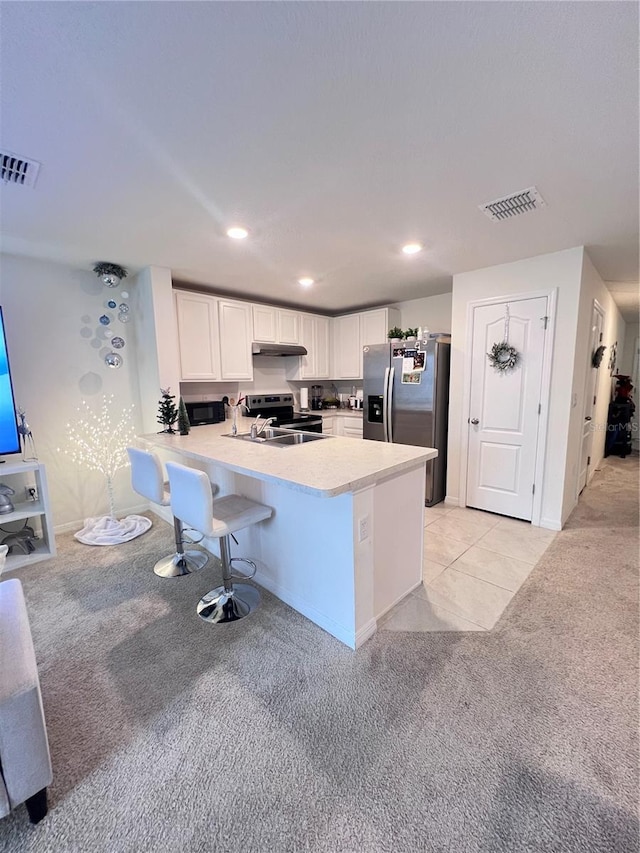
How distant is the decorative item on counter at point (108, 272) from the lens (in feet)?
10.2

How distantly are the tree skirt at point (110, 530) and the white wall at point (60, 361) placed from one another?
0.83 ft

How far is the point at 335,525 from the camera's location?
1.82m

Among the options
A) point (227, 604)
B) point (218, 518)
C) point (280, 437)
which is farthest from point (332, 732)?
point (280, 437)

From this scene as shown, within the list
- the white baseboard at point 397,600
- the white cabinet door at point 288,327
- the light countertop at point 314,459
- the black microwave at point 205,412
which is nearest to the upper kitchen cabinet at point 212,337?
the black microwave at point 205,412

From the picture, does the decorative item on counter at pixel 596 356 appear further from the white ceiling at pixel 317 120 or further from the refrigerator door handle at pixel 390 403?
the refrigerator door handle at pixel 390 403

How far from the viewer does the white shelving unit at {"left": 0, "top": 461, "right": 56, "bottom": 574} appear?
2.70m

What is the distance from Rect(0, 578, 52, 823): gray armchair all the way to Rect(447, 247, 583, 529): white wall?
3.67 meters

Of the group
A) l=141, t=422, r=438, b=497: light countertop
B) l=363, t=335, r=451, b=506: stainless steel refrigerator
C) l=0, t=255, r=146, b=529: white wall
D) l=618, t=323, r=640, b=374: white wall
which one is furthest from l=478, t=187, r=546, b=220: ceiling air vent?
l=618, t=323, r=640, b=374: white wall

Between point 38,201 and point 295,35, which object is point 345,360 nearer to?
point 38,201

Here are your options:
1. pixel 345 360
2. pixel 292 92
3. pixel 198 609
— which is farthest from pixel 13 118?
pixel 345 360

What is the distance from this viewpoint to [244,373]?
4172 mm

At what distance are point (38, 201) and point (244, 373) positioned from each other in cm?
237

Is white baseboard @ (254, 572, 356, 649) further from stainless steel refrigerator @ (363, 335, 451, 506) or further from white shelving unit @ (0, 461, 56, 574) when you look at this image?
stainless steel refrigerator @ (363, 335, 451, 506)

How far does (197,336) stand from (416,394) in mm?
2440
